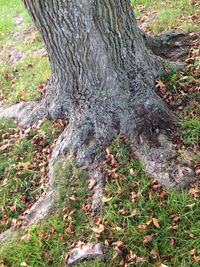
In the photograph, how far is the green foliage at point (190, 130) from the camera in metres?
4.25

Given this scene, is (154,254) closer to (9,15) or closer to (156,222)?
(156,222)

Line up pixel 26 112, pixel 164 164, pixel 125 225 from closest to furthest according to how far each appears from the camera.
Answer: pixel 125 225 < pixel 164 164 < pixel 26 112

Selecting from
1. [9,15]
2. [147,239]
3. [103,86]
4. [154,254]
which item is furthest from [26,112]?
[9,15]

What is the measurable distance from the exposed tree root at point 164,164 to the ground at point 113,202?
76 millimetres

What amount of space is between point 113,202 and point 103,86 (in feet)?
4.38

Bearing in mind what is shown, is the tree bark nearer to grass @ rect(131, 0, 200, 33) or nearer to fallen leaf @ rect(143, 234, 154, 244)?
fallen leaf @ rect(143, 234, 154, 244)

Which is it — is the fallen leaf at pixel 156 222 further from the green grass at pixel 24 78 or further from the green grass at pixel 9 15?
the green grass at pixel 9 15

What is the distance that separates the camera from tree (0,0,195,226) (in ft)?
13.1

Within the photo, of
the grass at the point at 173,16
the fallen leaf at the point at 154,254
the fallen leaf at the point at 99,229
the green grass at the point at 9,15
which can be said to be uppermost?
the green grass at the point at 9,15

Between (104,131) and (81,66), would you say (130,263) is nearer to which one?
(104,131)

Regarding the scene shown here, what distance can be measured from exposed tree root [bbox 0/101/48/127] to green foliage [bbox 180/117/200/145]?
197cm

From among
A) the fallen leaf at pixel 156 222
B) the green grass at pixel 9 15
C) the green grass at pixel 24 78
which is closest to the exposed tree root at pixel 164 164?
the fallen leaf at pixel 156 222

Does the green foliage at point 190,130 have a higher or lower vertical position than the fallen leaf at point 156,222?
higher

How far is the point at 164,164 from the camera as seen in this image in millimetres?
4039
